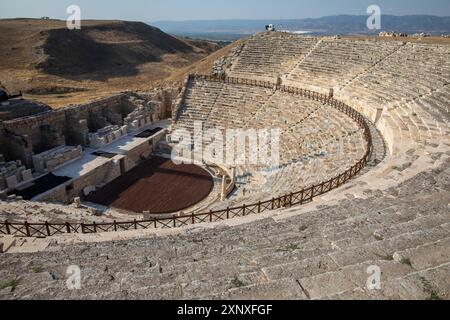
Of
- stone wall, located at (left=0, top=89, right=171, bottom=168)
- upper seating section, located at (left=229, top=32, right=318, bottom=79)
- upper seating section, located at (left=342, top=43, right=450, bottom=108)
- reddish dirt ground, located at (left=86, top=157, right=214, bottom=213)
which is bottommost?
reddish dirt ground, located at (left=86, top=157, right=214, bottom=213)

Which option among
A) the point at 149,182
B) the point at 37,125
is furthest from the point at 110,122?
the point at 149,182

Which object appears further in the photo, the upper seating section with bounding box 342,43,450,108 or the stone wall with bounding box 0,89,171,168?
the upper seating section with bounding box 342,43,450,108

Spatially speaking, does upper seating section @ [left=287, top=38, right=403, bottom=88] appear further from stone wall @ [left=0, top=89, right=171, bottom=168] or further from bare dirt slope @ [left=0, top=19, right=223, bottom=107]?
bare dirt slope @ [left=0, top=19, right=223, bottom=107]

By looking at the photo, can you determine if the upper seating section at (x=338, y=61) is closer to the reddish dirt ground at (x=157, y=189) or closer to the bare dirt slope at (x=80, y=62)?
the reddish dirt ground at (x=157, y=189)

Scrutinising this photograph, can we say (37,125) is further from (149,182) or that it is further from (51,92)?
(51,92)

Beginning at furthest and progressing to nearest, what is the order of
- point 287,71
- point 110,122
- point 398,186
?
point 287,71, point 110,122, point 398,186

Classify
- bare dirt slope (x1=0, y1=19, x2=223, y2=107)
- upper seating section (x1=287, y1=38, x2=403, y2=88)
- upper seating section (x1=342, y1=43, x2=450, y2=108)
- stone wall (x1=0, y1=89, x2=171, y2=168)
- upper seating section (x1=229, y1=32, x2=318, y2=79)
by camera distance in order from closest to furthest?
stone wall (x1=0, y1=89, x2=171, y2=168) → upper seating section (x1=342, y1=43, x2=450, y2=108) → upper seating section (x1=287, y1=38, x2=403, y2=88) → upper seating section (x1=229, y1=32, x2=318, y2=79) → bare dirt slope (x1=0, y1=19, x2=223, y2=107)

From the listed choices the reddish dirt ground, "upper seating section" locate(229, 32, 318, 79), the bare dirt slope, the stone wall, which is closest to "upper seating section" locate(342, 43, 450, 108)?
"upper seating section" locate(229, 32, 318, 79)

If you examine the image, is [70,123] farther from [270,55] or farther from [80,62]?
[80,62]
